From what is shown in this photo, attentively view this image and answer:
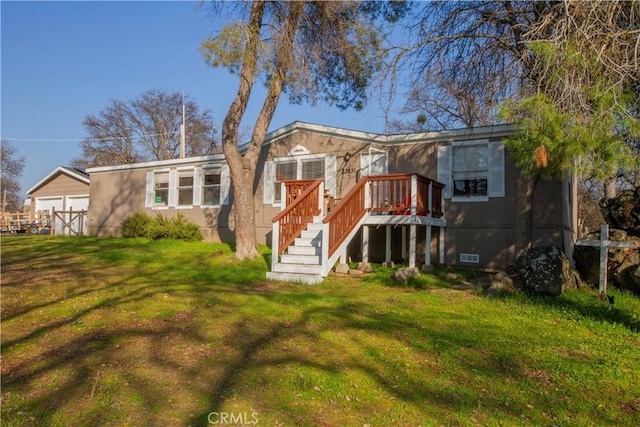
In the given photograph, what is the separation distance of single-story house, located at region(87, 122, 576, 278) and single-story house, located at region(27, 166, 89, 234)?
1276 cm

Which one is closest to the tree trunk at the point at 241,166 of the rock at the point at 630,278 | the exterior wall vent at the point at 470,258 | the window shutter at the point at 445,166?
the window shutter at the point at 445,166

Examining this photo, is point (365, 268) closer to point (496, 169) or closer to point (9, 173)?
point (496, 169)

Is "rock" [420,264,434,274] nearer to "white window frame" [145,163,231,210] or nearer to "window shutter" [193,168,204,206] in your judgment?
"white window frame" [145,163,231,210]

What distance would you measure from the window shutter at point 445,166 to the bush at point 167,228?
760cm

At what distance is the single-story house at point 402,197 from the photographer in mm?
9898

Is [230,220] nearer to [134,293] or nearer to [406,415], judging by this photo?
[134,293]

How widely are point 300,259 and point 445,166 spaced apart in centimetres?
428

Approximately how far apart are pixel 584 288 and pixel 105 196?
16.3 metres

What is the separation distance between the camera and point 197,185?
49.9 ft

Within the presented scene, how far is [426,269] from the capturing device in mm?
Answer: 9953

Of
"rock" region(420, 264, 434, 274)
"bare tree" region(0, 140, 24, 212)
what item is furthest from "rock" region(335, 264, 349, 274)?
"bare tree" region(0, 140, 24, 212)

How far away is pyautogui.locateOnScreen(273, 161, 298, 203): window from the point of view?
13.2 meters

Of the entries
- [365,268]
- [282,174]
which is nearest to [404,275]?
[365,268]

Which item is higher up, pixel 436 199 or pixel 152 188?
pixel 152 188
